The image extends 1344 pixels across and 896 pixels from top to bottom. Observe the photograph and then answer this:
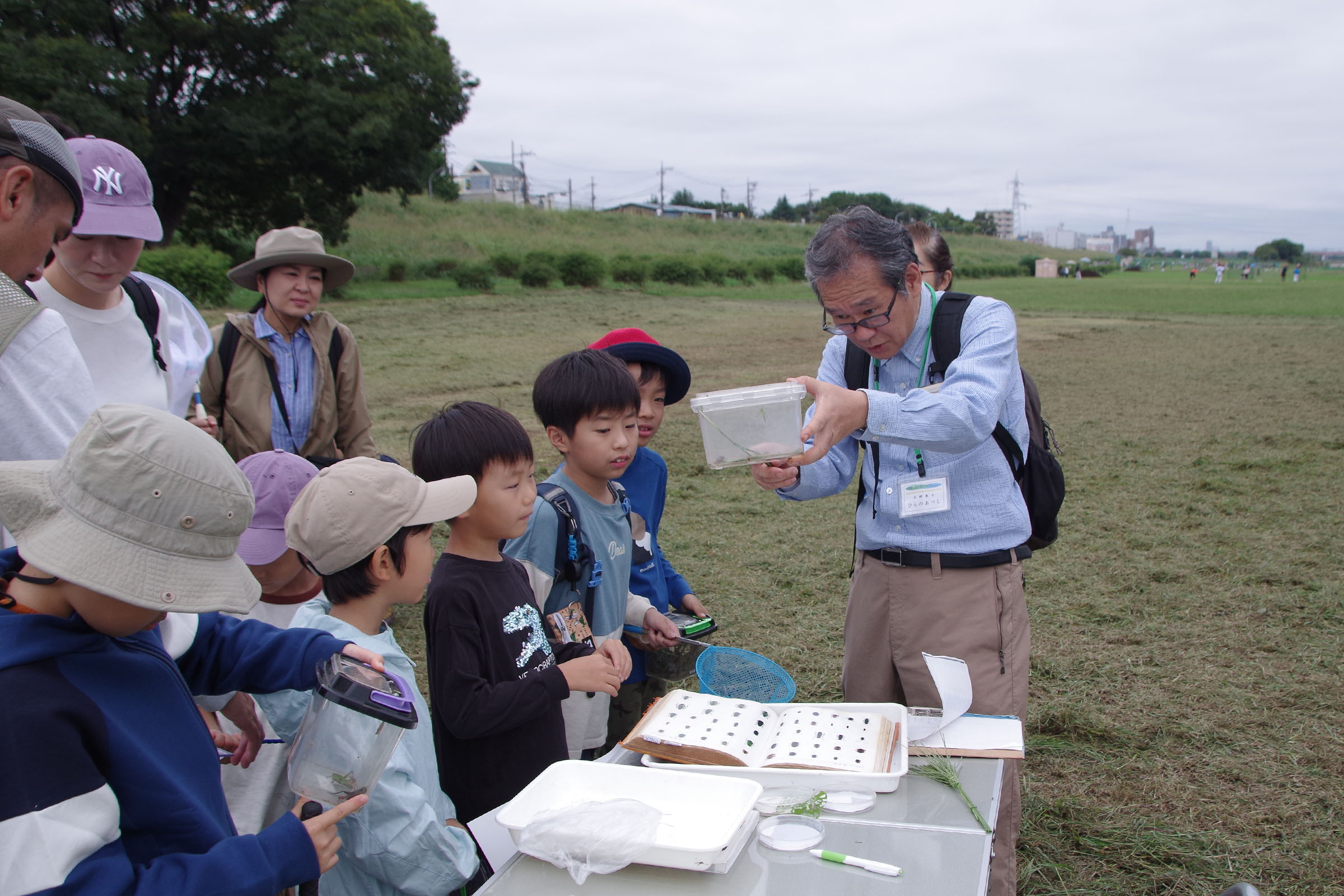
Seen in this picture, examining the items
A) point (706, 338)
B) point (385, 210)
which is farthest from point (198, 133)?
point (385, 210)

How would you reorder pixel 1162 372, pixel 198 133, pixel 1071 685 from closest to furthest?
pixel 1071 685 → pixel 1162 372 → pixel 198 133

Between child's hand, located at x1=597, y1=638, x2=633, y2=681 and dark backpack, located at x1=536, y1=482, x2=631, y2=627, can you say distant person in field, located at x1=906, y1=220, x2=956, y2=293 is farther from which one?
child's hand, located at x1=597, y1=638, x2=633, y2=681

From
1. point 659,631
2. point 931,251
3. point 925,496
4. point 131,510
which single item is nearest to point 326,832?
point 131,510

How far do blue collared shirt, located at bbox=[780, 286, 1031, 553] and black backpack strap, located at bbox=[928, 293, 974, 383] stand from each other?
0.02 metres

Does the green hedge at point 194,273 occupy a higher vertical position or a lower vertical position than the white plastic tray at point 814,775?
higher

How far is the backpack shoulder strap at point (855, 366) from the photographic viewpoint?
2.50 m

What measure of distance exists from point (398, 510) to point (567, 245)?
36.7m

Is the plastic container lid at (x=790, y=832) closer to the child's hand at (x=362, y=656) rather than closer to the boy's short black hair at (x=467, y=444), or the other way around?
the child's hand at (x=362, y=656)

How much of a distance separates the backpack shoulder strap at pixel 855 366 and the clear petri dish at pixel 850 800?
111 cm

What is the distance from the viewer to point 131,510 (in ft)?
4.00

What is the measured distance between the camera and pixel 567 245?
123 feet

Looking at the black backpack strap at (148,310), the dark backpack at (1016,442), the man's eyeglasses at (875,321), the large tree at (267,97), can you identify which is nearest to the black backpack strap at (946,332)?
the dark backpack at (1016,442)

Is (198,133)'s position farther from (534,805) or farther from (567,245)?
(534,805)

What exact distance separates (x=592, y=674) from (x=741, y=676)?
1.41ft
